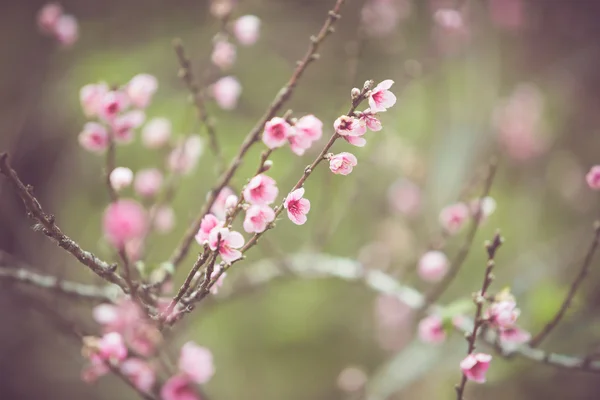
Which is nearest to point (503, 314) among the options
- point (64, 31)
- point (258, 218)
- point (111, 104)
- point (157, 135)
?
point (258, 218)

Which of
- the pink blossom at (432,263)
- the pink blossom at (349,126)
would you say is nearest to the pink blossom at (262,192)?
the pink blossom at (349,126)

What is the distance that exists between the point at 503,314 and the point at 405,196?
5.57 feet

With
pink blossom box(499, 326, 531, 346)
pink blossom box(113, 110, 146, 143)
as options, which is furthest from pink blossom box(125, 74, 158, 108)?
pink blossom box(499, 326, 531, 346)

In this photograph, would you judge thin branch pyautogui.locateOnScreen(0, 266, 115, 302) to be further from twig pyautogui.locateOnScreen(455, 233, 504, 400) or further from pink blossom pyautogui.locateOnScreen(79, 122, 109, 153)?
twig pyautogui.locateOnScreen(455, 233, 504, 400)

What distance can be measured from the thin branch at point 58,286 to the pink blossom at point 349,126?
2.11 feet

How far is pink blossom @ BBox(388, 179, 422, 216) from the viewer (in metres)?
2.46

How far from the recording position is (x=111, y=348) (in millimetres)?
827

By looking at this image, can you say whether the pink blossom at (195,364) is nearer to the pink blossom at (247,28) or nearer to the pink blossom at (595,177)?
the pink blossom at (247,28)

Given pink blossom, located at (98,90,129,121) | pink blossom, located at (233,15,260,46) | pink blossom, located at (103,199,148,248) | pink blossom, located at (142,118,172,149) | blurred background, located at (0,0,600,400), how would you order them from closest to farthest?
pink blossom, located at (103,199,148,248) < pink blossom, located at (98,90,129,121) < pink blossom, located at (233,15,260,46) < pink blossom, located at (142,118,172,149) < blurred background, located at (0,0,600,400)

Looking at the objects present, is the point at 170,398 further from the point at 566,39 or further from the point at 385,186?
the point at 566,39

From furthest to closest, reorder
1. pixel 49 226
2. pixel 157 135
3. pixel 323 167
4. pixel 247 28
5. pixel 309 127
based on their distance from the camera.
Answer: pixel 323 167 < pixel 157 135 < pixel 247 28 < pixel 309 127 < pixel 49 226

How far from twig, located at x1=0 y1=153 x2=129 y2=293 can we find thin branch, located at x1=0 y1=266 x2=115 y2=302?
33cm

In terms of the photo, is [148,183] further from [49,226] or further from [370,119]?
[370,119]

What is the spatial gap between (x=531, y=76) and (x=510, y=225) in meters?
1.04
